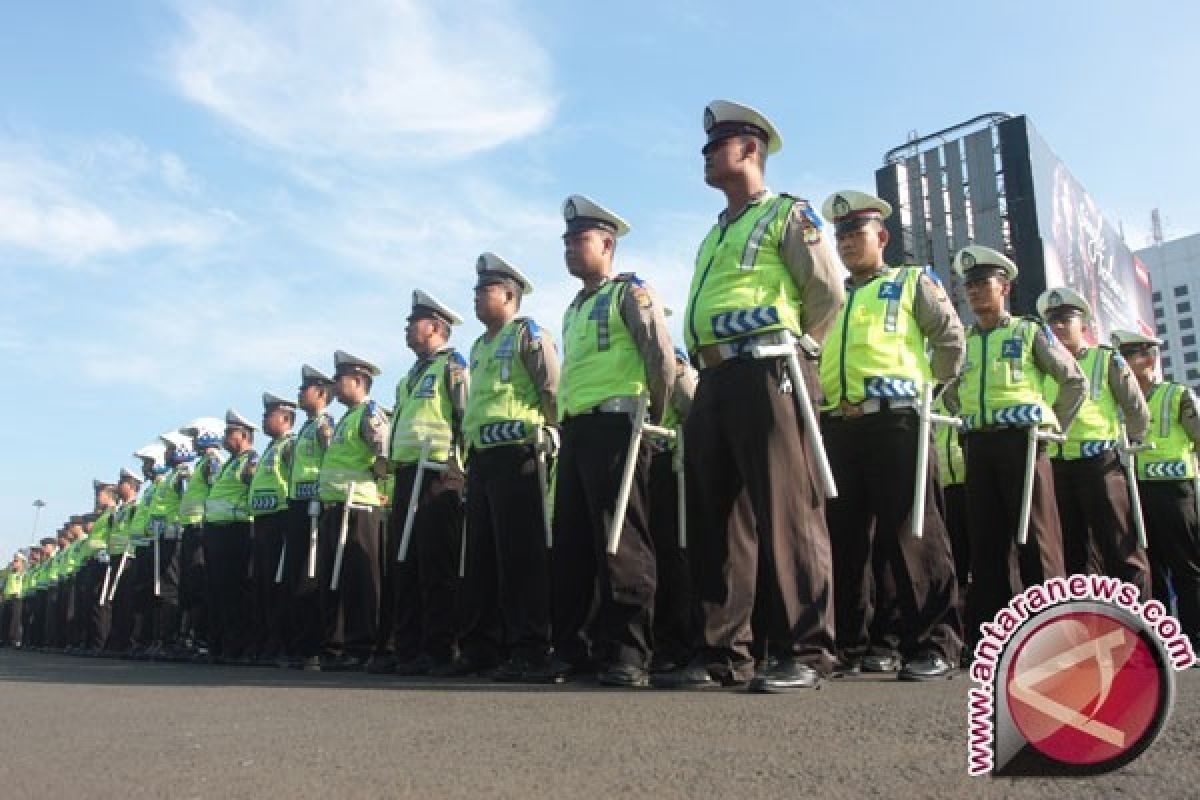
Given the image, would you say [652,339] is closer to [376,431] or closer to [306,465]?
[376,431]

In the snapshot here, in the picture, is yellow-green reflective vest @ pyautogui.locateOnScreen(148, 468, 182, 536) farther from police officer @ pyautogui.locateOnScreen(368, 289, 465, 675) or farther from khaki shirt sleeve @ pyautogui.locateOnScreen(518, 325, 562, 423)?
khaki shirt sleeve @ pyautogui.locateOnScreen(518, 325, 562, 423)

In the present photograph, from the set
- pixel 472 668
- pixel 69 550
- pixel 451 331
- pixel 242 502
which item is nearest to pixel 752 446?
pixel 472 668

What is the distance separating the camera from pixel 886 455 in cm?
447

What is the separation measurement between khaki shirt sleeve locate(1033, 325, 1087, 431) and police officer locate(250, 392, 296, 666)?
5.55 meters

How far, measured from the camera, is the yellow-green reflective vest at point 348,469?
7.09 meters

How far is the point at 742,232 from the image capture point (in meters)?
4.01

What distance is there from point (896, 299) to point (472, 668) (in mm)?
2962

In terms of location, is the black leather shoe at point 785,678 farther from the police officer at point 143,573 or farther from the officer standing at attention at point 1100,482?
the police officer at point 143,573

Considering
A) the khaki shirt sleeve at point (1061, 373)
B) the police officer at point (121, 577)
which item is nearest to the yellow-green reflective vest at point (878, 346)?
the khaki shirt sleeve at point (1061, 373)

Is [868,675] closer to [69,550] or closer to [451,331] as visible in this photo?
[451,331]

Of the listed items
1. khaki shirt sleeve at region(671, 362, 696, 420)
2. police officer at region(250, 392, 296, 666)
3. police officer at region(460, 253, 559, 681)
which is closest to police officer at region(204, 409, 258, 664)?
police officer at region(250, 392, 296, 666)

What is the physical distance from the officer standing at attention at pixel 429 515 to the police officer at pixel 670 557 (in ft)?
3.92

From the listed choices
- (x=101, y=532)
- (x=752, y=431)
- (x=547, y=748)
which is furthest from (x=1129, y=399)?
(x=101, y=532)

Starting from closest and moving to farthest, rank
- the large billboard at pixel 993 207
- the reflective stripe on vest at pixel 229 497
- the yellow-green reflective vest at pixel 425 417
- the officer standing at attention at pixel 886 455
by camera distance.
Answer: the officer standing at attention at pixel 886 455 < the yellow-green reflective vest at pixel 425 417 < the reflective stripe on vest at pixel 229 497 < the large billboard at pixel 993 207
